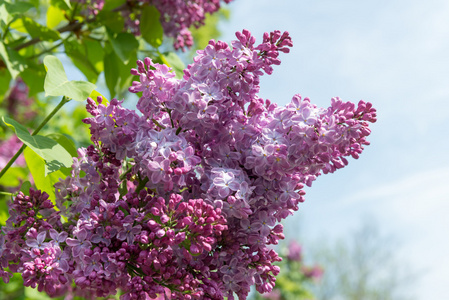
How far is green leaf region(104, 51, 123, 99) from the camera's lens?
2659 mm

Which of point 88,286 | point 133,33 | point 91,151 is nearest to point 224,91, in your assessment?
point 91,151

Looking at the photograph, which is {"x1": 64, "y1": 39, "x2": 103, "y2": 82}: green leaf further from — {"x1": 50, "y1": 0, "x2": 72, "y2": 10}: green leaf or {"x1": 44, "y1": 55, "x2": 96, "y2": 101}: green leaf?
{"x1": 44, "y1": 55, "x2": 96, "y2": 101}: green leaf

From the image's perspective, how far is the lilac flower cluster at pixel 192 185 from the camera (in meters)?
1.32

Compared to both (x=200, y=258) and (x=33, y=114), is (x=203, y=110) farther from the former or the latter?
(x=33, y=114)

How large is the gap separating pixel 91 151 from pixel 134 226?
0.30 meters

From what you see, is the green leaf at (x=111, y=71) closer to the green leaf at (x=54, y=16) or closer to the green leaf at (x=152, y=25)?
the green leaf at (x=152, y=25)

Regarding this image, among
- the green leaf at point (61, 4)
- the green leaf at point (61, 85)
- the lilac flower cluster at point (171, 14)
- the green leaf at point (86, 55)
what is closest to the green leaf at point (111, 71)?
the green leaf at point (86, 55)

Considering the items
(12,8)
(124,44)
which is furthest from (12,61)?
(124,44)

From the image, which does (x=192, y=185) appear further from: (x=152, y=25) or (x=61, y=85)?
(x=152, y=25)

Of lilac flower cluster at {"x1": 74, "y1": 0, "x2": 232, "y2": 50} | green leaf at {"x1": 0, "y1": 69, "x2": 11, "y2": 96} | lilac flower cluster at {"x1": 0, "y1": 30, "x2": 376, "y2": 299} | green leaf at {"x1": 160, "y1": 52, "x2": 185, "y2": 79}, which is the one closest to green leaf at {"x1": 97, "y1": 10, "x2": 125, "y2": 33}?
lilac flower cluster at {"x1": 74, "y1": 0, "x2": 232, "y2": 50}

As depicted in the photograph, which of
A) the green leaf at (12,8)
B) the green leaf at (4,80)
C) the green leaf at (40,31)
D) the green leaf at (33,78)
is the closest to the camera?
the green leaf at (12,8)

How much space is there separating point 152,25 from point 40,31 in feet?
1.96

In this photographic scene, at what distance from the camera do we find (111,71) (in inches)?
106

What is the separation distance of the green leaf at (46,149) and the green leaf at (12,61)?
81 cm
